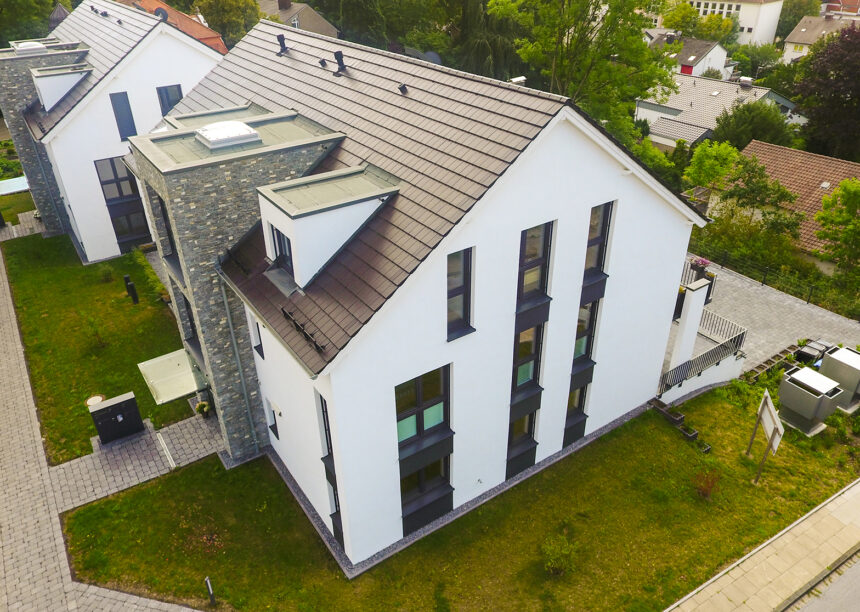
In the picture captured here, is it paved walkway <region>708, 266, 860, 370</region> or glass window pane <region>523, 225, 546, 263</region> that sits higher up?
glass window pane <region>523, 225, 546, 263</region>

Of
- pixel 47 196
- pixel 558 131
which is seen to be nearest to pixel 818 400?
pixel 558 131

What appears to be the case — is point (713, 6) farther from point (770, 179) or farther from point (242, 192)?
point (242, 192)

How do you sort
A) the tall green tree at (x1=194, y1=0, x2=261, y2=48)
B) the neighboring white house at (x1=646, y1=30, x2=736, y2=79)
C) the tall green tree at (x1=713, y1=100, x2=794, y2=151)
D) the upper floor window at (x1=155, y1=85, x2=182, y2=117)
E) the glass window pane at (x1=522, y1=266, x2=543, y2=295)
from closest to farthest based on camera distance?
the glass window pane at (x1=522, y1=266, x2=543, y2=295), the upper floor window at (x1=155, y1=85, x2=182, y2=117), the tall green tree at (x1=713, y1=100, x2=794, y2=151), the tall green tree at (x1=194, y1=0, x2=261, y2=48), the neighboring white house at (x1=646, y1=30, x2=736, y2=79)

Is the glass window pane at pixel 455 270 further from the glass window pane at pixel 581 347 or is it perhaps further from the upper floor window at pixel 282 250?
the glass window pane at pixel 581 347

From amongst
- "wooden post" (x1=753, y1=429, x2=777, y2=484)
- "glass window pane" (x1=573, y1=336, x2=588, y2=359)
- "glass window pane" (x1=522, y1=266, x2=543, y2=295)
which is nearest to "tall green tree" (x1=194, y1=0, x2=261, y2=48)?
"glass window pane" (x1=573, y1=336, x2=588, y2=359)

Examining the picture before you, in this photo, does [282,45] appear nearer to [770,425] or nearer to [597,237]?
[597,237]

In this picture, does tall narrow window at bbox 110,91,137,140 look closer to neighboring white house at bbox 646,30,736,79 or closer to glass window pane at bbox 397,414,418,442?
glass window pane at bbox 397,414,418,442

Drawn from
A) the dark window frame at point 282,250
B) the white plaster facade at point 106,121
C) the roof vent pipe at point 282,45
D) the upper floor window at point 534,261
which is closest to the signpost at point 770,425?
the upper floor window at point 534,261

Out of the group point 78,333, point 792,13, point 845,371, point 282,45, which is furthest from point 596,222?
point 792,13
